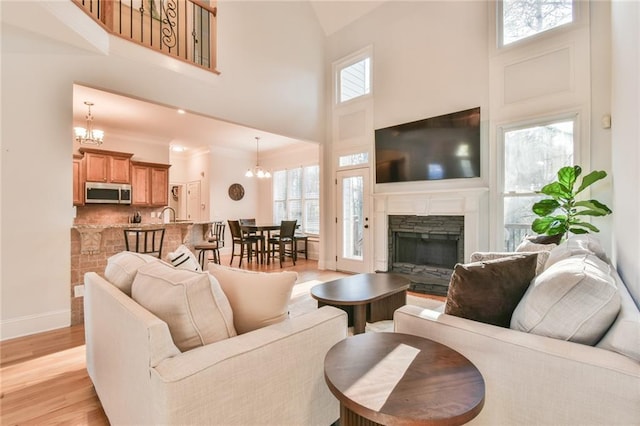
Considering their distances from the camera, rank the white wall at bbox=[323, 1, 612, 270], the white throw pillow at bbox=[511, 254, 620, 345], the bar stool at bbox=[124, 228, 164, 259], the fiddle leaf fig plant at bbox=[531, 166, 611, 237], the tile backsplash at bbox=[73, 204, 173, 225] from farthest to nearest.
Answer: the tile backsplash at bbox=[73, 204, 173, 225]
the bar stool at bbox=[124, 228, 164, 259]
the white wall at bbox=[323, 1, 612, 270]
the fiddle leaf fig plant at bbox=[531, 166, 611, 237]
the white throw pillow at bbox=[511, 254, 620, 345]

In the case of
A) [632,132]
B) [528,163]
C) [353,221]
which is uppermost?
[528,163]

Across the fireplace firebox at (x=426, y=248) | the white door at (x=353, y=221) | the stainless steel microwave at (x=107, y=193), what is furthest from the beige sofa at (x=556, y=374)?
the stainless steel microwave at (x=107, y=193)

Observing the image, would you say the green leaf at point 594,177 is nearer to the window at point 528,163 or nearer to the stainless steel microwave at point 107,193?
the window at point 528,163

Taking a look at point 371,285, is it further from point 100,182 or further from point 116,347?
point 100,182

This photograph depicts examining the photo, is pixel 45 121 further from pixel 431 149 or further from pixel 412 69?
pixel 412 69

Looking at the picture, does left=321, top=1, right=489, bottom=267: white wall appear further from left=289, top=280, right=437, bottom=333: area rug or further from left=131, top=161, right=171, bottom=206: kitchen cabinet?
left=131, top=161, right=171, bottom=206: kitchen cabinet

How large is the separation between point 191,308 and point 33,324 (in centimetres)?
289

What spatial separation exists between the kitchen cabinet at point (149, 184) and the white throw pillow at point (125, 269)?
5723mm

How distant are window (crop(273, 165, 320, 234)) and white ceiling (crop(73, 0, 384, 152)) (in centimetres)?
94

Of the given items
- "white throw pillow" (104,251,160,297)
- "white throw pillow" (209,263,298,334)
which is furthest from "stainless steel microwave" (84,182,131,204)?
"white throw pillow" (209,263,298,334)

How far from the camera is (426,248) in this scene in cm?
468

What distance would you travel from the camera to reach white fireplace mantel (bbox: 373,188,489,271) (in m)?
4.01

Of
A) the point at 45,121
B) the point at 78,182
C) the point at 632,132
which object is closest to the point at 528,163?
the point at 632,132

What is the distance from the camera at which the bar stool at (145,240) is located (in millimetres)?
3660
